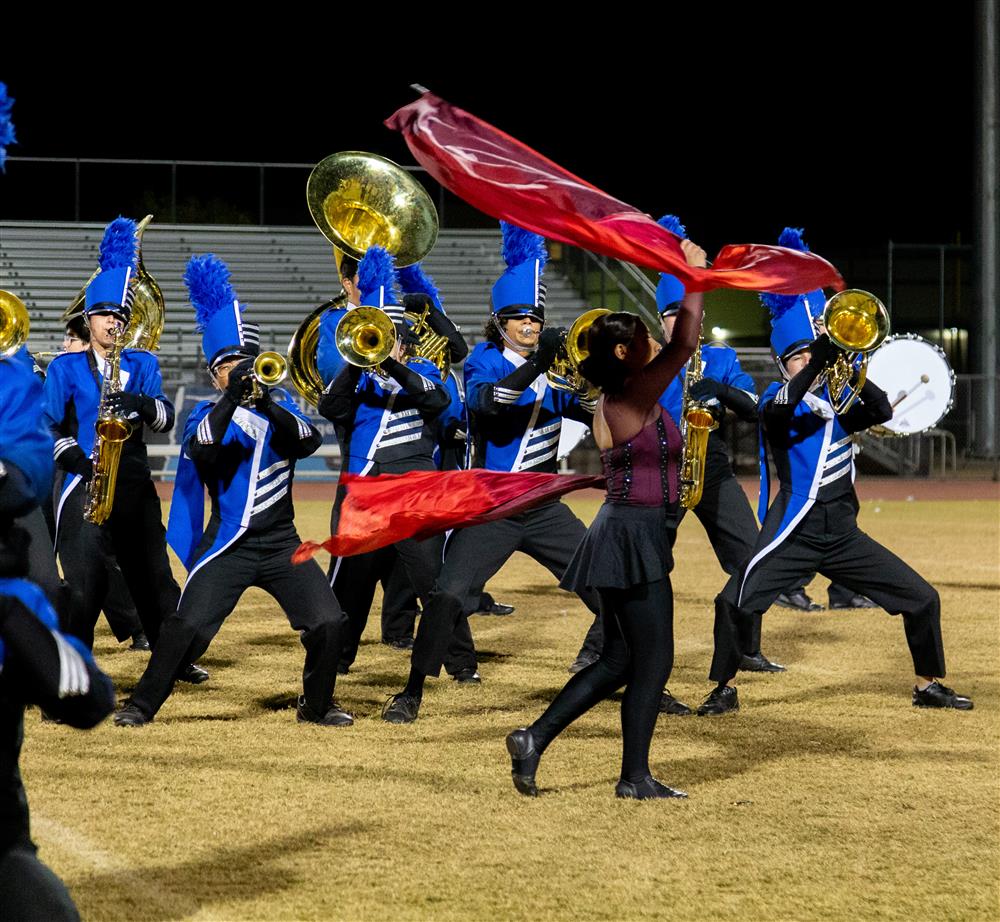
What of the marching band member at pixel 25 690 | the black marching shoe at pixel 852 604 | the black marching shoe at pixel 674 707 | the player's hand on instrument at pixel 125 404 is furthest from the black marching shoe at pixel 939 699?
the marching band member at pixel 25 690

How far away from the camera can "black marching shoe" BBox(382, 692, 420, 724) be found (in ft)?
21.0

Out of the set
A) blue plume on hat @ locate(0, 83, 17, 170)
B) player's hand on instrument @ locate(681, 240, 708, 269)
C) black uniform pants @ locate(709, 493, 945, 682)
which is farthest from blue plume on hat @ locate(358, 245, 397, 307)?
blue plume on hat @ locate(0, 83, 17, 170)

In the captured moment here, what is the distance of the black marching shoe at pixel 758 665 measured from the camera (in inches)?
304

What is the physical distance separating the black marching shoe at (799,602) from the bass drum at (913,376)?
134 inches

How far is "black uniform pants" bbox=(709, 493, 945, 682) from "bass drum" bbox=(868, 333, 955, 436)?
665 centimetres

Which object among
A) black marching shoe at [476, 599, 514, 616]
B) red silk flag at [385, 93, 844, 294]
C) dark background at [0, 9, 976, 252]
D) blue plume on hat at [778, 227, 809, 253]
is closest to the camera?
red silk flag at [385, 93, 844, 294]

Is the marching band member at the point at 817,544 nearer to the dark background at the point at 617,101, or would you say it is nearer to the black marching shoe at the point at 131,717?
the black marching shoe at the point at 131,717

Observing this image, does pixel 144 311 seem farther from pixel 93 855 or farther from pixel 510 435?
pixel 93 855

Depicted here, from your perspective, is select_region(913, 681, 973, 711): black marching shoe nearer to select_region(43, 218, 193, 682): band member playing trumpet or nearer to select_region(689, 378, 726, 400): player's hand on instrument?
select_region(689, 378, 726, 400): player's hand on instrument

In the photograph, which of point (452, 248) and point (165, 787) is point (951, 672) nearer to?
point (165, 787)

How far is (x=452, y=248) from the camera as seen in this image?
2855 centimetres

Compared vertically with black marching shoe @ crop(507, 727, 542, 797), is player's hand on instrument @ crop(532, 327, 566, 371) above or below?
above

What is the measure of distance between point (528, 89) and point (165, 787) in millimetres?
27268

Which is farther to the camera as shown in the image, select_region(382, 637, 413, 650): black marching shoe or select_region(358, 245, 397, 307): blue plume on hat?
select_region(382, 637, 413, 650): black marching shoe
